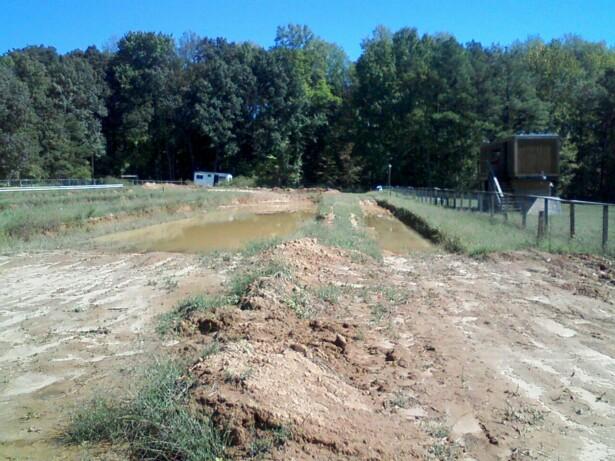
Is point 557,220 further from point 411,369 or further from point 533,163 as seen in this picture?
point 411,369

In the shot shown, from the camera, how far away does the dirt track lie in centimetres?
452

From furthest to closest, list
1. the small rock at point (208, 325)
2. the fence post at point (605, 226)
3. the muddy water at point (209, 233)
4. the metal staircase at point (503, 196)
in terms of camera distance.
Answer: the metal staircase at point (503, 196), the muddy water at point (209, 233), the fence post at point (605, 226), the small rock at point (208, 325)

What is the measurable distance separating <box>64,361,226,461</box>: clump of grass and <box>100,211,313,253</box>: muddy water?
45.5 feet

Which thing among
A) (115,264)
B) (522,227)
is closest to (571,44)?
(522,227)

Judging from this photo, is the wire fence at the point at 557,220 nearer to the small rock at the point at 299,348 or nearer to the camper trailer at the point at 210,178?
the small rock at the point at 299,348

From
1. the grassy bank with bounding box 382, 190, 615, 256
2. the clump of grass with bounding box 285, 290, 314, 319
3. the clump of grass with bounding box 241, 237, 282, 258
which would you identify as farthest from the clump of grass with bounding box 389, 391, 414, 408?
the grassy bank with bounding box 382, 190, 615, 256

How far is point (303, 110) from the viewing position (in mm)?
74562

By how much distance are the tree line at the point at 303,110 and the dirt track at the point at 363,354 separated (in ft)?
135

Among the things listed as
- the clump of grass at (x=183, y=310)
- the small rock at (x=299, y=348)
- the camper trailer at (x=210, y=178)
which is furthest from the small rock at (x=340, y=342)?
the camper trailer at (x=210, y=178)

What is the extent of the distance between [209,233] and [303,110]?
1952 inches

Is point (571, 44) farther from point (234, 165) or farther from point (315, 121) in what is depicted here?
point (234, 165)

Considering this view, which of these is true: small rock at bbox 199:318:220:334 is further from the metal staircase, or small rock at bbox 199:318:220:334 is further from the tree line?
the tree line

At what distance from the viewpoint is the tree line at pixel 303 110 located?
50812 mm

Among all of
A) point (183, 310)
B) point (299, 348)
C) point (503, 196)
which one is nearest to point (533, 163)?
point (503, 196)
